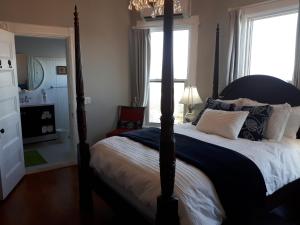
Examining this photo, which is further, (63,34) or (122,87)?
(122,87)

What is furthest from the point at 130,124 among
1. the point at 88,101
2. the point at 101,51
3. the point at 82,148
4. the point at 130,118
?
the point at 82,148

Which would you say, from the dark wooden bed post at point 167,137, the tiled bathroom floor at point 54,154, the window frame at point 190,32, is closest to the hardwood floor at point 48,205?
the tiled bathroom floor at point 54,154

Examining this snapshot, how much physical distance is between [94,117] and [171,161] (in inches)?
118

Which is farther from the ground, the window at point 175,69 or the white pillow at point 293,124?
the window at point 175,69

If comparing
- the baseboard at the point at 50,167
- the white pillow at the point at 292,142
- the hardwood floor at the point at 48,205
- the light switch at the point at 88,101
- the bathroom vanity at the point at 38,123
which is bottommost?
the hardwood floor at the point at 48,205

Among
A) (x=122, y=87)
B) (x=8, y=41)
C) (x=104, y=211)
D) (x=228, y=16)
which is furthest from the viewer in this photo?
(x=122, y=87)

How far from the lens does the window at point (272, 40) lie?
3.10 meters

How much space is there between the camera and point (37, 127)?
5.43 metres

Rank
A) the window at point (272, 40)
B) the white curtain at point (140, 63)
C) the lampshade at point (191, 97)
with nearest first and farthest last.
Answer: the window at point (272, 40) → the lampshade at point (191, 97) → the white curtain at point (140, 63)

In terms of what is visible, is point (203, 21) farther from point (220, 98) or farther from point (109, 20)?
point (109, 20)

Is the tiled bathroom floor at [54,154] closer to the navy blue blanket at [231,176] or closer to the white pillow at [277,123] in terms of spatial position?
the navy blue blanket at [231,176]

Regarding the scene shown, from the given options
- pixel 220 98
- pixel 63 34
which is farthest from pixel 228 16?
pixel 63 34

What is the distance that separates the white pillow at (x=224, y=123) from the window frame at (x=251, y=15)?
1.05m

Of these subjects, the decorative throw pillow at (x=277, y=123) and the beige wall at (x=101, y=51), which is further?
the beige wall at (x=101, y=51)
